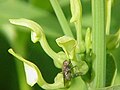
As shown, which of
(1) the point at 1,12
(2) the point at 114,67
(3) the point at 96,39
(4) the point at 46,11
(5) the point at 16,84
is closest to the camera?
(3) the point at 96,39

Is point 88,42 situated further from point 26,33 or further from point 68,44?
point 26,33

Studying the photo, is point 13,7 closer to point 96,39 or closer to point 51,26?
point 51,26

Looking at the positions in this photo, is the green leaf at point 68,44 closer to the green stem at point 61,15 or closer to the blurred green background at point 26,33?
the green stem at point 61,15

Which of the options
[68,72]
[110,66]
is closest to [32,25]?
[68,72]

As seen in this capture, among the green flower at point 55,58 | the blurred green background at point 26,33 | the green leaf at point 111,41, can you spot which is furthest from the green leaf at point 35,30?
the blurred green background at point 26,33

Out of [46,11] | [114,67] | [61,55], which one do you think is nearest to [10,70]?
[46,11]

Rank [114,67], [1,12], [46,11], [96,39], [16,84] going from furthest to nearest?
1. [16,84]
2. [46,11]
3. [1,12]
4. [114,67]
5. [96,39]

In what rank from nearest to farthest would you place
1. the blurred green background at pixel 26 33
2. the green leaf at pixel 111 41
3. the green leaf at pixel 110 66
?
1. the green leaf at pixel 111 41
2. the green leaf at pixel 110 66
3. the blurred green background at pixel 26 33
